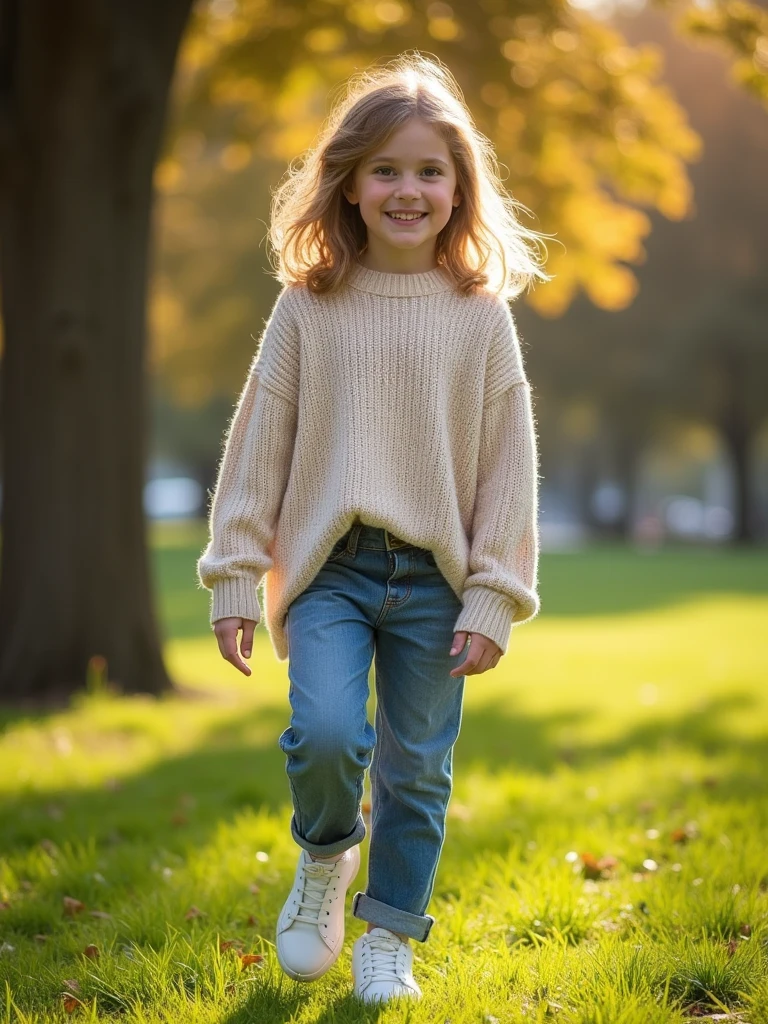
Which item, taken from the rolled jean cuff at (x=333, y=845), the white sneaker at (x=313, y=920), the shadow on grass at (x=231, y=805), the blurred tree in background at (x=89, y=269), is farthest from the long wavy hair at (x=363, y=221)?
the blurred tree in background at (x=89, y=269)

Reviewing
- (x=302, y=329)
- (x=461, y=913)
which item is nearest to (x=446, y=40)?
(x=302, y=329)

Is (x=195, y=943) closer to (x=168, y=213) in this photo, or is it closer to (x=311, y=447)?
(x=311, y=447)

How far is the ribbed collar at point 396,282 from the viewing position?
10.2 ft

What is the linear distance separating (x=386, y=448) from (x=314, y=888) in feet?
3.64

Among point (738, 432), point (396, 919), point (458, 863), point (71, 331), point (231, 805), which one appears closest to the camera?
point (396, 919)

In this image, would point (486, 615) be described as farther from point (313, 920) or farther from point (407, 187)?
point (407, 187)

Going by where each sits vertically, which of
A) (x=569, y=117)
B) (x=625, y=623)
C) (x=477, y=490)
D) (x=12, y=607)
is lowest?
(x=625, y=623)

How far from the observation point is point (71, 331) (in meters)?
7.22

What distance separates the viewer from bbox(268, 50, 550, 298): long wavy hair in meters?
3.13

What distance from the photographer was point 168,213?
26.6 meters

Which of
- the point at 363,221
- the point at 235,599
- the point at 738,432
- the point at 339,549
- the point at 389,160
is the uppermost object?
the point at 389,160

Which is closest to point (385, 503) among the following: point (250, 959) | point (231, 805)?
point (250, 959)

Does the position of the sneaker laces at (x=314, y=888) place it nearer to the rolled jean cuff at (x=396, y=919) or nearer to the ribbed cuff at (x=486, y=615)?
the rolled jean cuff at (x=396, y=919)

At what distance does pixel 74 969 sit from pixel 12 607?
14.7 feet
